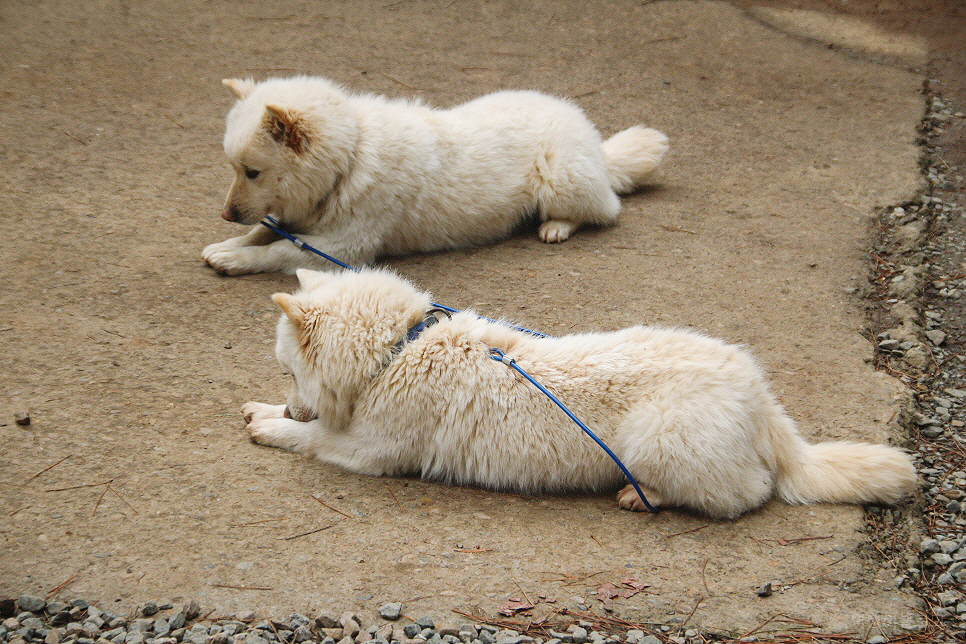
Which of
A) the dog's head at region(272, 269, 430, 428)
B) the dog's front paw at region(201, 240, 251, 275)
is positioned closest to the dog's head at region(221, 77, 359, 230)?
the dog's front paw at region(201, 240, 251, 275)

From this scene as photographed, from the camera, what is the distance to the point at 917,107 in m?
7.83

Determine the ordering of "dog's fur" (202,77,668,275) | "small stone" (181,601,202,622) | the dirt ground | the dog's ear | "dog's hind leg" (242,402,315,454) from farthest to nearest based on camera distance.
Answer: the dog's ear
"dog's fur" (202,77,668,275)
"dog's hind leg" (242,402,315,454)
the dirt ground
"small stone" (181,601,202,622)

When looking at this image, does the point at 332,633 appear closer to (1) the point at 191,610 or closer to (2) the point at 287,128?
(1) the point at 191,610

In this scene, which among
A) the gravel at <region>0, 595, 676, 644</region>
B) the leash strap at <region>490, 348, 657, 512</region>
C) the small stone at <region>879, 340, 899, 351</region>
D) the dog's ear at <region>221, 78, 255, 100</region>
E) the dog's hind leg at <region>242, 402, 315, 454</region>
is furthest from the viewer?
the dog's ear at <region>221, 78, 255, 100</region>

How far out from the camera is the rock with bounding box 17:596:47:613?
2572mm

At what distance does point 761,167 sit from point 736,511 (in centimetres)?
426

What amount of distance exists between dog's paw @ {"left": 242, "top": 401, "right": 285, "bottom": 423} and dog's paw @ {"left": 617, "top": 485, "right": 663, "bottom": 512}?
1.57 metres

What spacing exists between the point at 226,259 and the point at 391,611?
2865mm

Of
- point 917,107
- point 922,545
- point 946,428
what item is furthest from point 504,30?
point 922,545

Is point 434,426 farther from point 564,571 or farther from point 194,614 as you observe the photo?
point 194,614

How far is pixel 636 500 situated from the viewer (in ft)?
10.9

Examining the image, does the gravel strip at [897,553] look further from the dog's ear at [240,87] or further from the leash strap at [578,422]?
the dog's ear at [240,87]

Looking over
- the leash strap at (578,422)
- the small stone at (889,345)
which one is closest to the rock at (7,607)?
the leash strap at (578,422)

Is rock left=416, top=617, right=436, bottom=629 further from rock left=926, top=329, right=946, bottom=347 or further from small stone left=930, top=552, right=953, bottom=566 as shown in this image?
rock left=926, top=329, right=946, bottom=347
